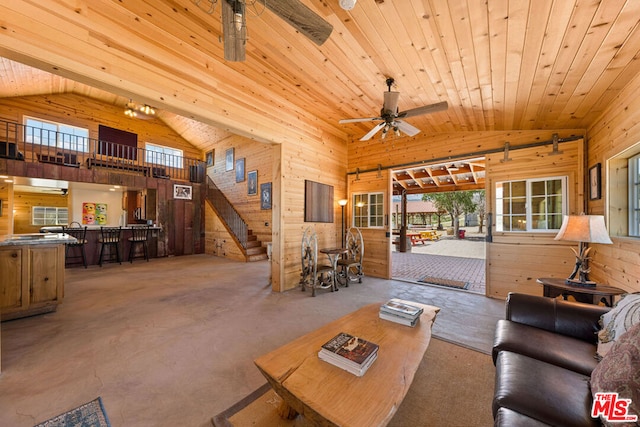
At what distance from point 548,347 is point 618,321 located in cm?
40

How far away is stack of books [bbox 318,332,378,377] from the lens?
1.37 meters

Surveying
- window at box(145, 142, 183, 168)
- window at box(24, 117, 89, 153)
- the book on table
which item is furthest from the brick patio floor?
window at box(24, 117, 89, 153)

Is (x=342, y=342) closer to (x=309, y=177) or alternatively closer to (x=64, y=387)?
(x=64, y=387)

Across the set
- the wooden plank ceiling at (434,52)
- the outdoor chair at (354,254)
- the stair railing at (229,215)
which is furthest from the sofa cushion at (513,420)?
the stair railing at (229,215)

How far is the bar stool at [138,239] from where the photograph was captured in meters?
7.26

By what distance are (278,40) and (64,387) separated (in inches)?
144

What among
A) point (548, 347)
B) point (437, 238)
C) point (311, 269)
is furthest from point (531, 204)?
point (437, 238)

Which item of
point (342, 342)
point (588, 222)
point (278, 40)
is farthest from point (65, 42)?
point (588, 222)

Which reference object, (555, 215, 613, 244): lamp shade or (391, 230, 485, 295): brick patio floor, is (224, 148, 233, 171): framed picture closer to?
(391, 230, 485, 295): brick patio floor

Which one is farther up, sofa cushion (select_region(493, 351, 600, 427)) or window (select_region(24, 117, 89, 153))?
window (select_region(24, 117, 89, 153))

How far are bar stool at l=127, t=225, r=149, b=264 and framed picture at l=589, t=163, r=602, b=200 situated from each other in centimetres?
1002

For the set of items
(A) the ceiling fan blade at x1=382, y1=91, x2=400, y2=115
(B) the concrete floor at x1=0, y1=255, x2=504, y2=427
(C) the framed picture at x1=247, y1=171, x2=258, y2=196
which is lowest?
(B) the concrete floor at x1=0, y1=255, x2=504, y2=427

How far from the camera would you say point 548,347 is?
5.24 feet

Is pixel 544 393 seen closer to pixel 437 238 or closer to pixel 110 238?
pixel 110 238
